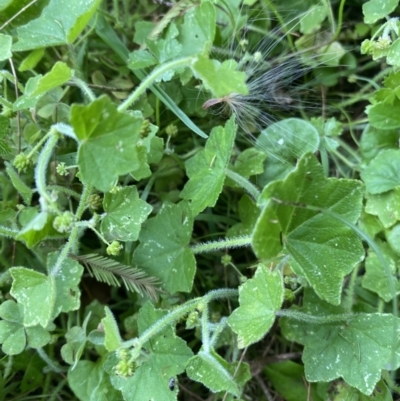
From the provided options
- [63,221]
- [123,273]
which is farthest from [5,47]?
[123,273]

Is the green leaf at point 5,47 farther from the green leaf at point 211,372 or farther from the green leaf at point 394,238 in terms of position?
the green leaf at point 394,238

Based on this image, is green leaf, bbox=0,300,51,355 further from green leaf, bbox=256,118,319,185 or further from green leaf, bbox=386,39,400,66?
green leaf, bbox=386,39,400,66

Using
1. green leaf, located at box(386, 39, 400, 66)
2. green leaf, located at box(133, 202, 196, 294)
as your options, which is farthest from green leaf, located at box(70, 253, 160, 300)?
green leaf, located at box(386, 39, 400, 66)

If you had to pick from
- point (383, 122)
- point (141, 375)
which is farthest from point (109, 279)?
point (383, 122)

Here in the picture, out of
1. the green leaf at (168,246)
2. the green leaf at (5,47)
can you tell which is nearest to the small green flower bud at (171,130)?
the green leaf at (168,246)

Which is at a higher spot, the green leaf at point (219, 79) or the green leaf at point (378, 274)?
the green leaf at point (219, 79)

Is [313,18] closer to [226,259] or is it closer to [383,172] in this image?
[383,172]
